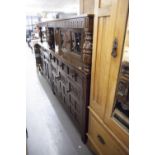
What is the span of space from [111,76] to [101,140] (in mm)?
785

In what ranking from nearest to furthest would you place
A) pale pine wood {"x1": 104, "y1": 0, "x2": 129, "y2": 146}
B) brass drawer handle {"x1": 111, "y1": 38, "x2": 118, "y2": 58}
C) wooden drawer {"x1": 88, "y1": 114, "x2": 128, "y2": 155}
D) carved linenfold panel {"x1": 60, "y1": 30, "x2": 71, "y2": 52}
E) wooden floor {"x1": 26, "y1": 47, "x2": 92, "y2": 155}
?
pale pine wood {"x1": 104, "y1": 0, "x2": 129, "y2": 146} < brass drawer handle {"x1": 111, "y1": 38, "x2": 118, "y2": 58} < wooden drawer {"x1": 88, "y1": 114, "x2": 128, "y2": 155} < wooden floor {"x1": 26, "y1": 47, "x2": 92, "y2": 155} < carved linenfold panel {"x1": 60, "y1": 30, "x2": 71, "y2": 52}

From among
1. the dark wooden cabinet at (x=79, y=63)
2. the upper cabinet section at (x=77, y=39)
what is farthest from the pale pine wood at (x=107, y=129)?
the upper cabinet section at (x=77, y=39)

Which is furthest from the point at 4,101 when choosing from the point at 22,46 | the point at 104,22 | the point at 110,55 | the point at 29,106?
the point at 29,106

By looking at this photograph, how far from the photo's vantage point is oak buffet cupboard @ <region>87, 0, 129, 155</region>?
0.98 metres

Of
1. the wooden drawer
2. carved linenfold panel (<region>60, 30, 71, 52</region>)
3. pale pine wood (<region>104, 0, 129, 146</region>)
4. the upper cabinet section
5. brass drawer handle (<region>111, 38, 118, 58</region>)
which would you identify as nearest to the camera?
pale pine wood (<region>104, 0, 129, 146</region>)

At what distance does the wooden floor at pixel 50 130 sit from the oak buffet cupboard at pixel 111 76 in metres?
0.54

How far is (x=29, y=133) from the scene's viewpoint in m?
2.12

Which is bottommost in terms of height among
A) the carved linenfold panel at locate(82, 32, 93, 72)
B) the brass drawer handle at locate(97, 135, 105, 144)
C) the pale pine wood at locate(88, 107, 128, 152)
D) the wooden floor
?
the wooden floor

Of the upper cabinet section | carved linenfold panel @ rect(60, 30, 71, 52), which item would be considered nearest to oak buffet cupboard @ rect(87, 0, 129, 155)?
the upper cabinet section

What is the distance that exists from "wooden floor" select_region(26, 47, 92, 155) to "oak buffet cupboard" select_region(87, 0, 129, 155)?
541 millimetres

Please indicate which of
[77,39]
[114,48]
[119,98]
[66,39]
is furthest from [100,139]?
[66,39]

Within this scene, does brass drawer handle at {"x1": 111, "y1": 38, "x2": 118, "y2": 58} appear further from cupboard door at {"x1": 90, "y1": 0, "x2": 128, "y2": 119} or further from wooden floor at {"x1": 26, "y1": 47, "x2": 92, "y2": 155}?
wooden floor at {"x1": 26, "y1": 47, "x2": 92, "y2": 155}
